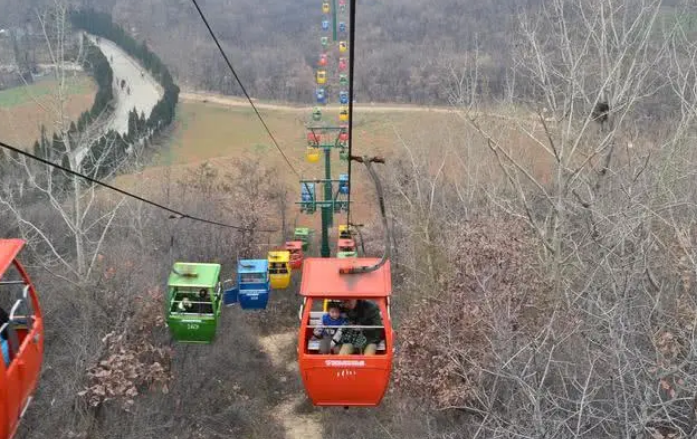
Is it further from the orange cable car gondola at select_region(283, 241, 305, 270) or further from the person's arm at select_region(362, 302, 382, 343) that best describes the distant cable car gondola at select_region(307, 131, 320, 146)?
the person's arm at select_region(362, 302, 382, 343)

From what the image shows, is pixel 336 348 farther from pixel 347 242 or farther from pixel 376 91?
pixel 376 91

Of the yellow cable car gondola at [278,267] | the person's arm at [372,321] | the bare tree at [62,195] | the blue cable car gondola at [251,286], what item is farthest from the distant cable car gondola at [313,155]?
the person's arm at [372,321]

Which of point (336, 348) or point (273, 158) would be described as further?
point (273, 158)

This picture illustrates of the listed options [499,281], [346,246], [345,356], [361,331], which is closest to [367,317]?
[361,331]

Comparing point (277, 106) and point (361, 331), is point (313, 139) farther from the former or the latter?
point (277, 106)

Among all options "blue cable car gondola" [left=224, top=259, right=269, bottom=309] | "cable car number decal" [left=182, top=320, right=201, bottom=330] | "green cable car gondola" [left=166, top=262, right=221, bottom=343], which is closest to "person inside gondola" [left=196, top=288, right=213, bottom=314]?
"green cable car gondola" [left=166, top=262, right=221, bottom=343]

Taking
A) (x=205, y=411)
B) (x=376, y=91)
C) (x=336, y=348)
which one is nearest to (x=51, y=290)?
(x=205, y=411)
